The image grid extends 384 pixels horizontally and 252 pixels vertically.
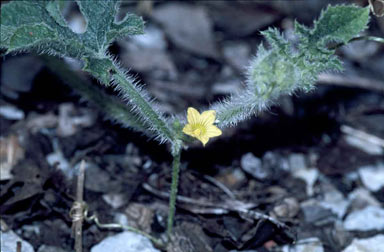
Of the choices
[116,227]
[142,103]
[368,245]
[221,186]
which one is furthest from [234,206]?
[142,103]

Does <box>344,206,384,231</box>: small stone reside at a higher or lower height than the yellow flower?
lower

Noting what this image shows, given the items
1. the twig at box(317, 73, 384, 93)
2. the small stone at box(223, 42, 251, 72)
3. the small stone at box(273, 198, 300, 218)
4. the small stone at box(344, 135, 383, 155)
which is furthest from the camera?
the small stone at box(223, 42, 251, 72)

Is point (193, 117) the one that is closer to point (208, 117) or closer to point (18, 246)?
point (208, 117)

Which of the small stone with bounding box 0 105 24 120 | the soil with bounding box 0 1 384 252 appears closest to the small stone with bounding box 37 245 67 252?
the soil with bounding box 0 1 384 252

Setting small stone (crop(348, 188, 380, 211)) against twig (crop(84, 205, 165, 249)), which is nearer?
twig (crop(84, 205, 165, 249))

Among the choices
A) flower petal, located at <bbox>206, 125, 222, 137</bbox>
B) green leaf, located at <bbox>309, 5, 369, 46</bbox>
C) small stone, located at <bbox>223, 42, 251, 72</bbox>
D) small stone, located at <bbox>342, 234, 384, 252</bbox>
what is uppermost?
small stone, located at <bbox>223, 42, 251, 72</bbox>

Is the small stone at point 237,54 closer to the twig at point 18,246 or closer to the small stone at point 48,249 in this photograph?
the small stone at point 48,249

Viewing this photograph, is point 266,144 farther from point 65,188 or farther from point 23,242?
point 23,242

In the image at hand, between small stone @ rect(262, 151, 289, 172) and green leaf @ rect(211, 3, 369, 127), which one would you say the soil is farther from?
green leaf @ rect(211, 3, 369, 127)

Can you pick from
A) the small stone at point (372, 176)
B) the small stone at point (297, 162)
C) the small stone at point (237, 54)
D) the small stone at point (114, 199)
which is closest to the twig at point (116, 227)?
the small stone at point (114, 199)
